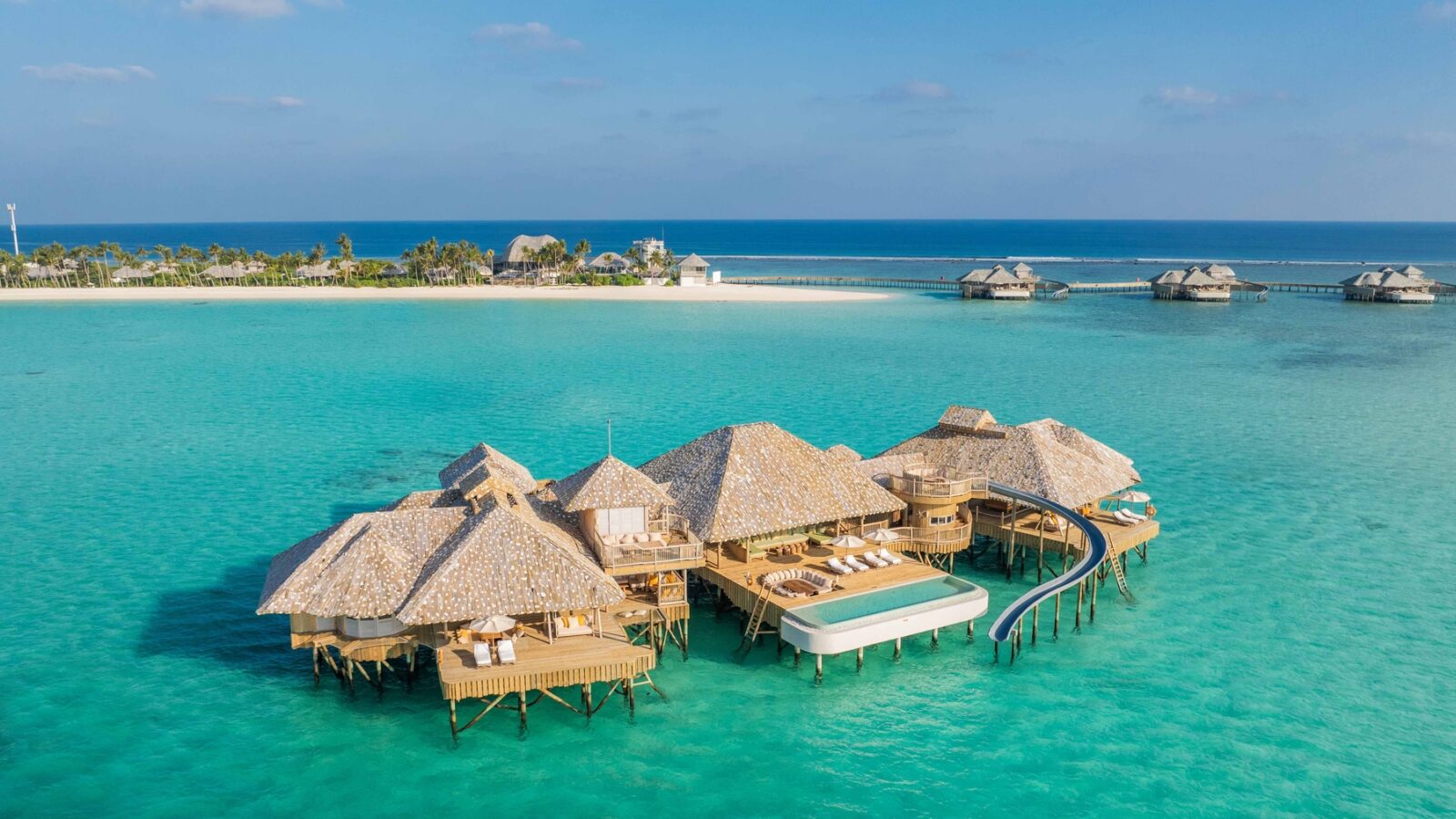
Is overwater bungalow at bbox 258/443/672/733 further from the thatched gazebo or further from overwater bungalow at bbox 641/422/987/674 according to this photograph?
the thatched gazebo

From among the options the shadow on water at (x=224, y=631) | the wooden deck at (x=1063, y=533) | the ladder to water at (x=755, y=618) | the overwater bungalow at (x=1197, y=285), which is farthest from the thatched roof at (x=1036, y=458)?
the overwater bungalow at (x=1197, y=285)

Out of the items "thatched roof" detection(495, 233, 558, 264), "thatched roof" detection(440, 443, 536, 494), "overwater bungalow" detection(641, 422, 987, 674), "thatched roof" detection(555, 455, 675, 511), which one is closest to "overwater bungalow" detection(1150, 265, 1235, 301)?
"thatched roof" detection(495, 233, 558, 264)

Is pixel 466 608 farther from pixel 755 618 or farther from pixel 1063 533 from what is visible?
pixel 1063 533

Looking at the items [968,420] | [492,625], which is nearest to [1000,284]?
[968,420]

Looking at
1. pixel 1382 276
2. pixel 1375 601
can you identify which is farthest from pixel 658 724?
pixel 1382 276

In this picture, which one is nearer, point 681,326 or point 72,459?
point 72,459

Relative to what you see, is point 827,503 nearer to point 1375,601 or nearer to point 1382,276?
point 1375,601
